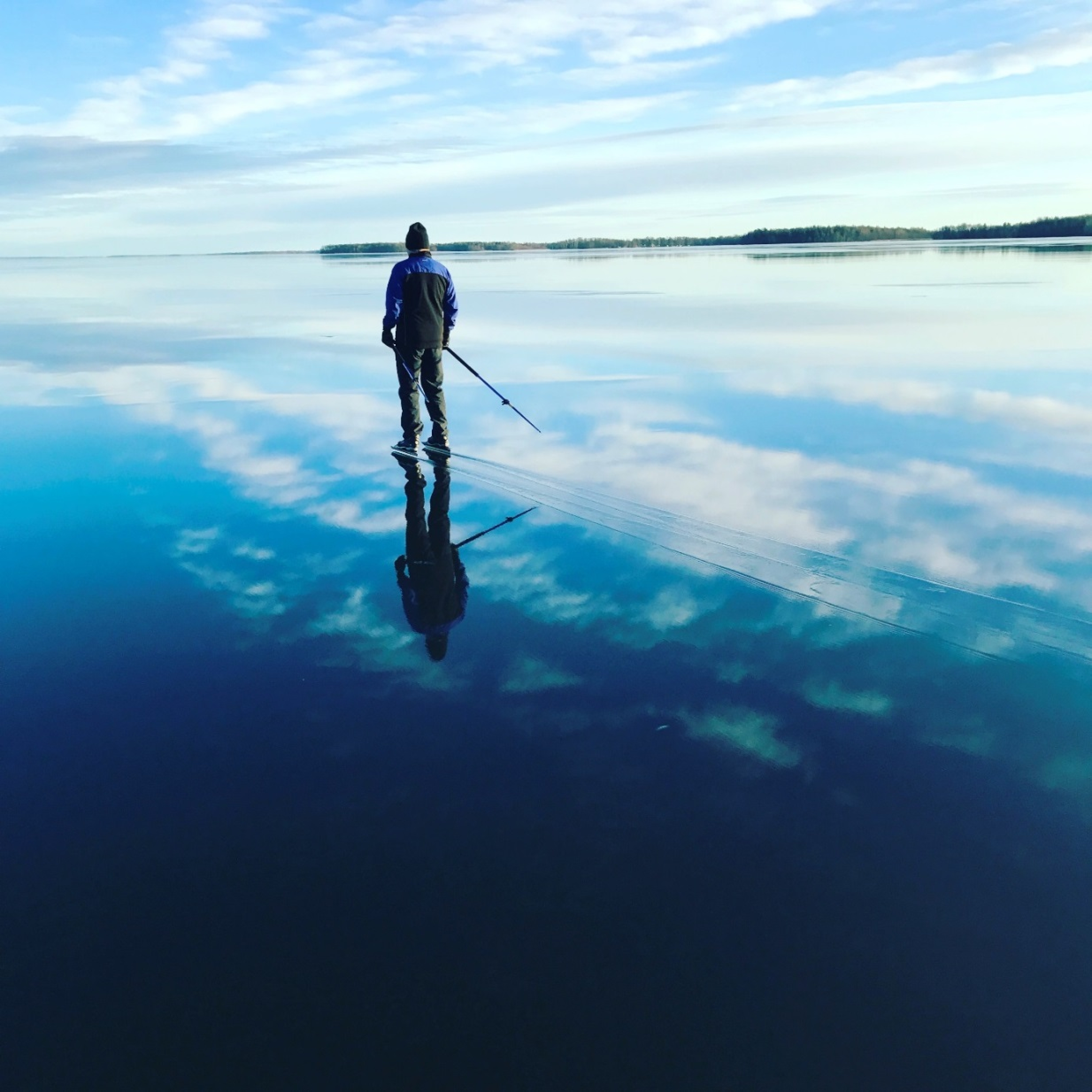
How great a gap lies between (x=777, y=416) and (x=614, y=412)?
6.64 feet

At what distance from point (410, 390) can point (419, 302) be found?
95 centimetres

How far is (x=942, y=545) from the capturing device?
6.42 meters

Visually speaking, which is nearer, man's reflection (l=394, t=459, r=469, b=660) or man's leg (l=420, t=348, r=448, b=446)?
man's reflection (l=394, t=459, r=469, b=660)

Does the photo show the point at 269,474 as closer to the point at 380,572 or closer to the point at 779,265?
the point at 380,572

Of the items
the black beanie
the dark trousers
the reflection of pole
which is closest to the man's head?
the black beanie

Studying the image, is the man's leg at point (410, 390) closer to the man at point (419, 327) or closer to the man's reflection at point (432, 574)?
the man at point (419, 327)

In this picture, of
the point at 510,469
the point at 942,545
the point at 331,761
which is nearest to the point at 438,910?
the point at 331,761

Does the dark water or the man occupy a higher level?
the man

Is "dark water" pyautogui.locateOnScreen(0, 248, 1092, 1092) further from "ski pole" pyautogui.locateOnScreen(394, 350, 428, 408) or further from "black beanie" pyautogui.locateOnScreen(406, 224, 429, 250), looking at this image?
"black beanie" pyautogui.locateOnScreen(406, 224, 429, 250)

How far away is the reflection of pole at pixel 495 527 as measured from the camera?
22.6 feet

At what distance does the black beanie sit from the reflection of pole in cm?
339

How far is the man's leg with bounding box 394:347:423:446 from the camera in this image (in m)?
9.78

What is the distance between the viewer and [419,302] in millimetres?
9602

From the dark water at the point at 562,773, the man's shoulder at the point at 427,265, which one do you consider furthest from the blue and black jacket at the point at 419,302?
the dark water at the point at 562,773
